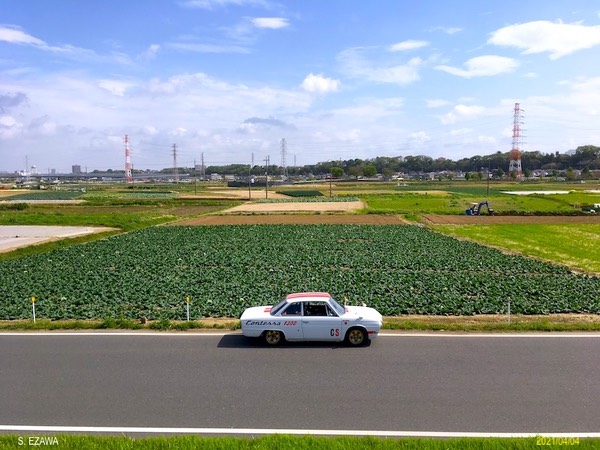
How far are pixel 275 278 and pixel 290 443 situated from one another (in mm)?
17582

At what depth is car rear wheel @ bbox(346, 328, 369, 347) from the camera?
15.1 metres

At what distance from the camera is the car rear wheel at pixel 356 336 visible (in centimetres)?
1507

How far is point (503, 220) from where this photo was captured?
61906 millimetres

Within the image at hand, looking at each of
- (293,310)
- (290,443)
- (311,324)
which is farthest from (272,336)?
(290,443)

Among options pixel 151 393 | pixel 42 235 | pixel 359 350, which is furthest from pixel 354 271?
pixel 42 235

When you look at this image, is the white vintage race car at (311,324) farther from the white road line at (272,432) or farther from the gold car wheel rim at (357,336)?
the white road line at (272,432)

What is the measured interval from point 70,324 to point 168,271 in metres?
11.5

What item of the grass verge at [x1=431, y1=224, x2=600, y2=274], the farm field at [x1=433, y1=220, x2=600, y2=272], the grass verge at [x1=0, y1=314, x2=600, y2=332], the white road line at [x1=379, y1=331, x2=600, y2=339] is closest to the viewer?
the white road line at [x1=379, y1=331, x2=600, y2=339]

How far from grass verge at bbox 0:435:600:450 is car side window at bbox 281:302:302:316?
616 cm

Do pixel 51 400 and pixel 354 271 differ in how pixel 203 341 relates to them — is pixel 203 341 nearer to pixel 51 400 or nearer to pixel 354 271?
pixel 51 400

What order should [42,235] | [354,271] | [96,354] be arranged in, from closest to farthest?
[96,354]
[354,271]
[42,235]

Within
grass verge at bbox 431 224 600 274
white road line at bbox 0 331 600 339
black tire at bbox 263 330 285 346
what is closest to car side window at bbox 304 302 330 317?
black tire at bbox 263 330 285 346

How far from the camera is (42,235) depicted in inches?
1928

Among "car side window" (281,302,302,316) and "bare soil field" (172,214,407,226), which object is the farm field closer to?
"bare soil field" (172,214,407,226)
